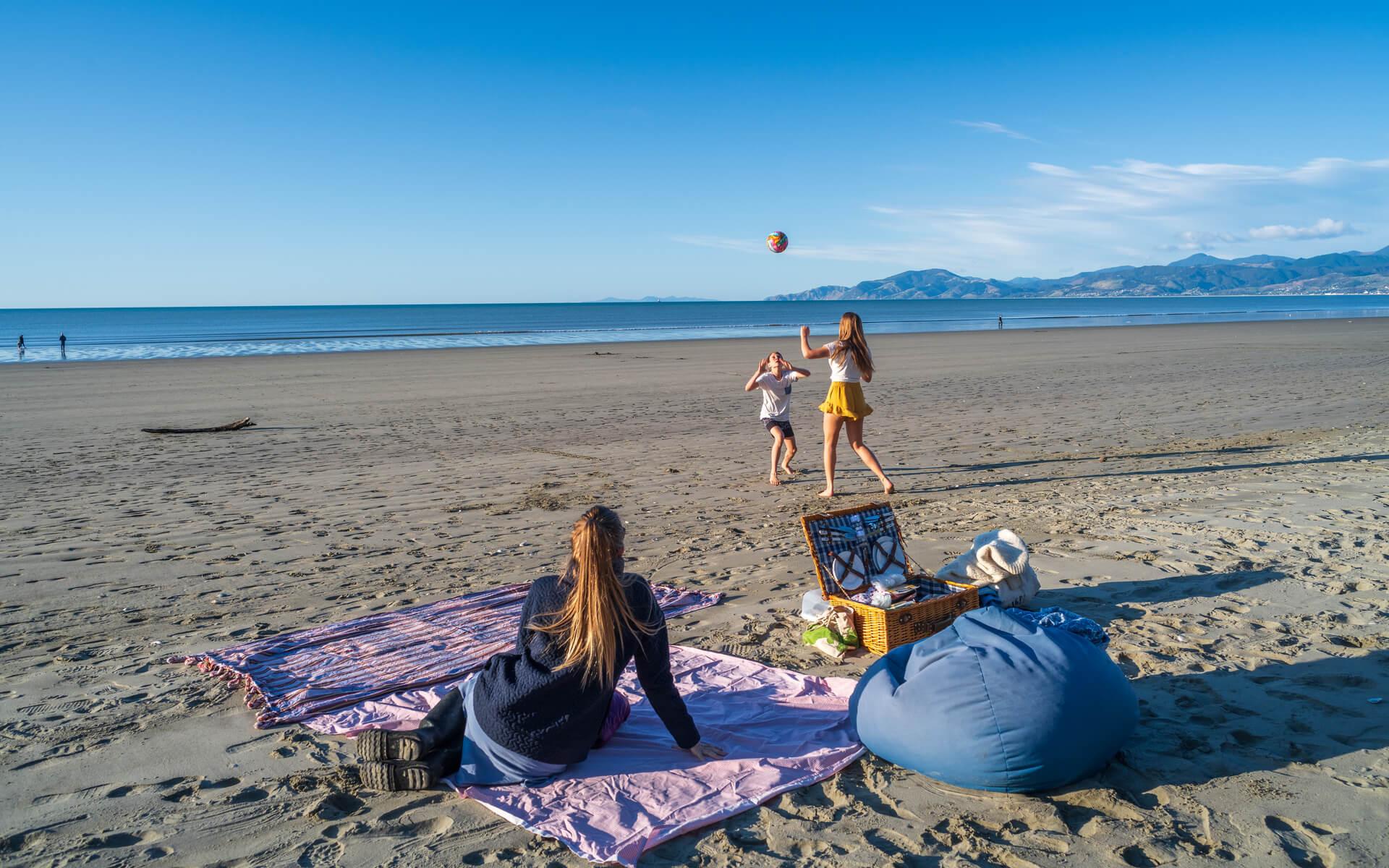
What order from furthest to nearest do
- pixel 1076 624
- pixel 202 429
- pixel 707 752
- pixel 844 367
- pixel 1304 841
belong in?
1. pixel 202 429
2. pixel 844 367
3. pixel 1076 624
4. pixel 707 752
5. pixel 1304 841

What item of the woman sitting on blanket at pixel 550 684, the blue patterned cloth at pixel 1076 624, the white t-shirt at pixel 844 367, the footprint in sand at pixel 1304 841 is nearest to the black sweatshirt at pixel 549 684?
the woman sitting on blanket at pixel 550 684

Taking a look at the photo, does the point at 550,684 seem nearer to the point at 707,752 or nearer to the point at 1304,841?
the point at 707,752

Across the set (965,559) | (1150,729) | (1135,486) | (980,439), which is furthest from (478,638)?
(980,439)

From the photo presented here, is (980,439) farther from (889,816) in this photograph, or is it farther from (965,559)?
(889,816)

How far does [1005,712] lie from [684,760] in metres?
1.40

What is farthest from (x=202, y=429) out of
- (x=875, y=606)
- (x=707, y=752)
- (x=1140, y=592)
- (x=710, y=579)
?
(x=1140, y=592)

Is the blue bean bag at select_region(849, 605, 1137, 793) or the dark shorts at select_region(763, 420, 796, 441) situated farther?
the dark shorts at select_region(763, 420, 796, 441)

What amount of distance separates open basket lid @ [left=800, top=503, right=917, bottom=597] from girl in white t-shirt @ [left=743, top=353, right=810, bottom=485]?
11.9 ft

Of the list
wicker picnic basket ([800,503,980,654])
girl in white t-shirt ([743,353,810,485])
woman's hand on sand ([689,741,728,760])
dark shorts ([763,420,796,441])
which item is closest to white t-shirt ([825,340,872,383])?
girl in white t-shirt ([743,353,810,485])

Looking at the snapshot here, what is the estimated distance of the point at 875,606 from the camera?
5.25 meters

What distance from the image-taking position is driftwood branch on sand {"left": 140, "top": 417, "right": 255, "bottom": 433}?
1432 cm

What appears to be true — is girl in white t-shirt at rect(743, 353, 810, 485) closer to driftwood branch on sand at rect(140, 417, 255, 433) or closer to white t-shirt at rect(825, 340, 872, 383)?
white t-shirt at rect(825, 340, 872, 383)

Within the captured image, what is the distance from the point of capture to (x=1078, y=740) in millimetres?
3576

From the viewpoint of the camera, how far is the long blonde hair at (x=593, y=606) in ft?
11.5
